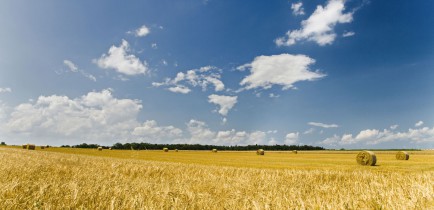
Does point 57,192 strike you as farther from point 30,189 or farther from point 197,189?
point 197,189

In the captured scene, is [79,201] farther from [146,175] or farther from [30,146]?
[30,146]

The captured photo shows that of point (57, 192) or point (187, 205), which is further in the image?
point (57, 192)

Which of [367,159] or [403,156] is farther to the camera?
[403,156]

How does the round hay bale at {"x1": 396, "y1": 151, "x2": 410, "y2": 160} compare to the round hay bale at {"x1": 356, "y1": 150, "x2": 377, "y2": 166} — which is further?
the round hay bale at {"x1": 396, "y1": 151, "x2": 410, "y2": 160}

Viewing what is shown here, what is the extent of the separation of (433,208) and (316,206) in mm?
2198

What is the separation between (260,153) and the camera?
56.2 metres

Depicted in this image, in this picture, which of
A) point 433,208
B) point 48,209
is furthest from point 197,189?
point 433,208

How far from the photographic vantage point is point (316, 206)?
5117 millimetres

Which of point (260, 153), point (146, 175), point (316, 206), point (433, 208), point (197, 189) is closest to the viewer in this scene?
point (316, 206)

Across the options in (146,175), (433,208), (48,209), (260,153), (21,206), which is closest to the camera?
(48,209)

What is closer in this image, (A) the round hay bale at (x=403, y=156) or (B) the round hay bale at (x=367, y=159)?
(B) the round hay bale at (x=367, y=159)

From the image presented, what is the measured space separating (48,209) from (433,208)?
20.3 feet

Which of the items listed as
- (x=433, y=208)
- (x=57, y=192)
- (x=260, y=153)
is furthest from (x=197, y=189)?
(x=260, y=153)

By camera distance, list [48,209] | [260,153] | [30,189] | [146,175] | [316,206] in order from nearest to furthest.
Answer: [48,209] < [316,206] < [30,189] < [146,175] < [260,153]
